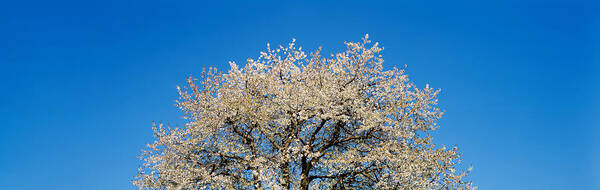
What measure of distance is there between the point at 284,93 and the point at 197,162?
6.05 metres

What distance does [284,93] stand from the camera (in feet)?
78.0

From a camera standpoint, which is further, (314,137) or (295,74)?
(295,74)

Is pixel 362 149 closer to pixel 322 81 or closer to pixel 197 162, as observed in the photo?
pixel 322 81

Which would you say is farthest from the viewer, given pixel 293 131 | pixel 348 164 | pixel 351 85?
pixel 351 85

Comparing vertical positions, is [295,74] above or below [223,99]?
above

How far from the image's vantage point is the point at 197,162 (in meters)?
24.4

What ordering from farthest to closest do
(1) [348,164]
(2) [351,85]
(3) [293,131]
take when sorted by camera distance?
1. (2) [351,85]
2. (3) [293,131]
3. (1) [348,164]

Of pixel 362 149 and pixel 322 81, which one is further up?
pixel 322 81

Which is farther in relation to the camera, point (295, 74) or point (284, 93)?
point (295, 74)

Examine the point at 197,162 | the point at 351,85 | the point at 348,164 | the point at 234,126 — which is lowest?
the point at 348,164

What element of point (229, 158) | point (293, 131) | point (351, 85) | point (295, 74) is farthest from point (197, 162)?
point (351, 85)

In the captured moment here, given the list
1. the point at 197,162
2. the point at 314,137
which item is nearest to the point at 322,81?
the point at 314,137

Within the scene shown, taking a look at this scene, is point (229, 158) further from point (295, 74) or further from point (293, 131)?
point (295, 74)

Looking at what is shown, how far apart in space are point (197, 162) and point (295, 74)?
291 inches
